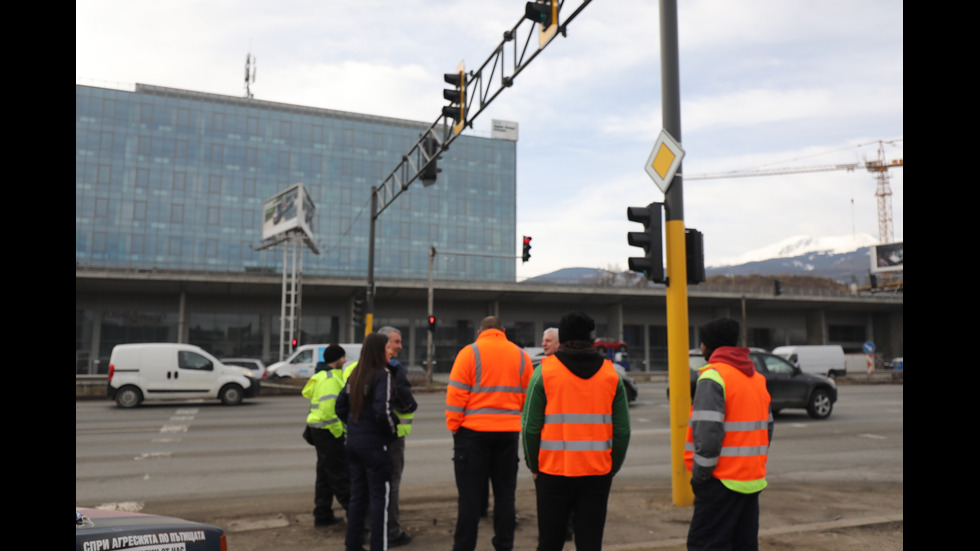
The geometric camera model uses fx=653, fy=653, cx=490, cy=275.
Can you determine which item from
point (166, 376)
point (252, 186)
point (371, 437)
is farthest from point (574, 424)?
point (252, 186)

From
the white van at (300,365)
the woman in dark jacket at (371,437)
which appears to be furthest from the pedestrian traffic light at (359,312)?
the woman in dark jacket at (371,437)

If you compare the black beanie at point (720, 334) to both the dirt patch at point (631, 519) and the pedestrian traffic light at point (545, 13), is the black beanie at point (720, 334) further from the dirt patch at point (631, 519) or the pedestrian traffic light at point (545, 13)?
the pedestrian traffic light at point (545, 13)

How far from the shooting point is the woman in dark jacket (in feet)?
16.6

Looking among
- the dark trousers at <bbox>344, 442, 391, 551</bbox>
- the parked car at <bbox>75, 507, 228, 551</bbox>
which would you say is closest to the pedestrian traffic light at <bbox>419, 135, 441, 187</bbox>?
the dark trousers at <bbox>344, 442, 391, 551</bbox>

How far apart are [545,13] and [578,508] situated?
7.88 meters

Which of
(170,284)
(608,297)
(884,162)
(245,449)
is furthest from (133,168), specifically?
(884,162)

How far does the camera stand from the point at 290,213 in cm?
4025

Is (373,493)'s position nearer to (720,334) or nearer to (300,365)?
(720,334)

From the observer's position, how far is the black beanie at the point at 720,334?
13.9 ft

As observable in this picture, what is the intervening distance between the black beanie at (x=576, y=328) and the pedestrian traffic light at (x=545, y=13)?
6.83 meters

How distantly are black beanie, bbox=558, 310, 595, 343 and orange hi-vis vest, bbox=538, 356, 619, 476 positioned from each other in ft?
0.60

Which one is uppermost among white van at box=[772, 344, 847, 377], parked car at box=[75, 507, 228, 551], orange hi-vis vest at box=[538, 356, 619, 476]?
orange hi-vis vest at box=[538, 356, 619, 476]

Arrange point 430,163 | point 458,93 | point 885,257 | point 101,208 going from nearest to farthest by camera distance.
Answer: point 458,93 < point 430,163 < point 101,208 < point 885,257

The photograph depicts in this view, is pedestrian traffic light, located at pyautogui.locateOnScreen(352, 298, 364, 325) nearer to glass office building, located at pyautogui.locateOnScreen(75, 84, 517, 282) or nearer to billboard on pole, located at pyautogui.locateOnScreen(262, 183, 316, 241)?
billboard on pole, located at pyautogui.locateOnScreen(262, 183, 316, 241)
